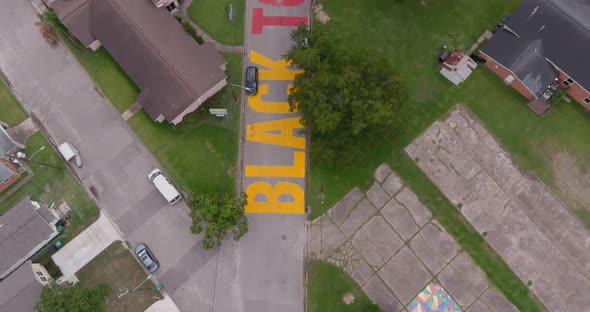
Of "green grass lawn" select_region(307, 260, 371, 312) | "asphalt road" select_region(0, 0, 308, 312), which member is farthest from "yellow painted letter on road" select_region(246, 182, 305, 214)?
"green grass lawn" select_region(307, 260, 371, 312)

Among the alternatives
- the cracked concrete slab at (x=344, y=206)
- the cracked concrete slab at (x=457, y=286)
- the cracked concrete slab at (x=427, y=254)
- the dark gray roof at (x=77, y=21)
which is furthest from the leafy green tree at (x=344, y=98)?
the dark gray roof at (x=77, y=21)

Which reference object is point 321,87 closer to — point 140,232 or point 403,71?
point 403,71

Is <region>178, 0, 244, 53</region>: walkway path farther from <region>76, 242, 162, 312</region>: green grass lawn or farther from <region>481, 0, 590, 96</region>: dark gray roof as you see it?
<region>481, 0, 590, 96</region>: dark gray roof

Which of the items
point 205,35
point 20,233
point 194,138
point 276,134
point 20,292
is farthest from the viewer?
point 205,35

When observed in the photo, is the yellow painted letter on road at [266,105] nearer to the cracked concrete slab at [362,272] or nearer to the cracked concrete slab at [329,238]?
the cracked concrete slab at [329,238]

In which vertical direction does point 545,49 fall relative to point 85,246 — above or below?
above

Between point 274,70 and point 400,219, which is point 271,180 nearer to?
point 274,70

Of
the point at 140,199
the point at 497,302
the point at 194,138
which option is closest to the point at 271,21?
the point at 194,138
